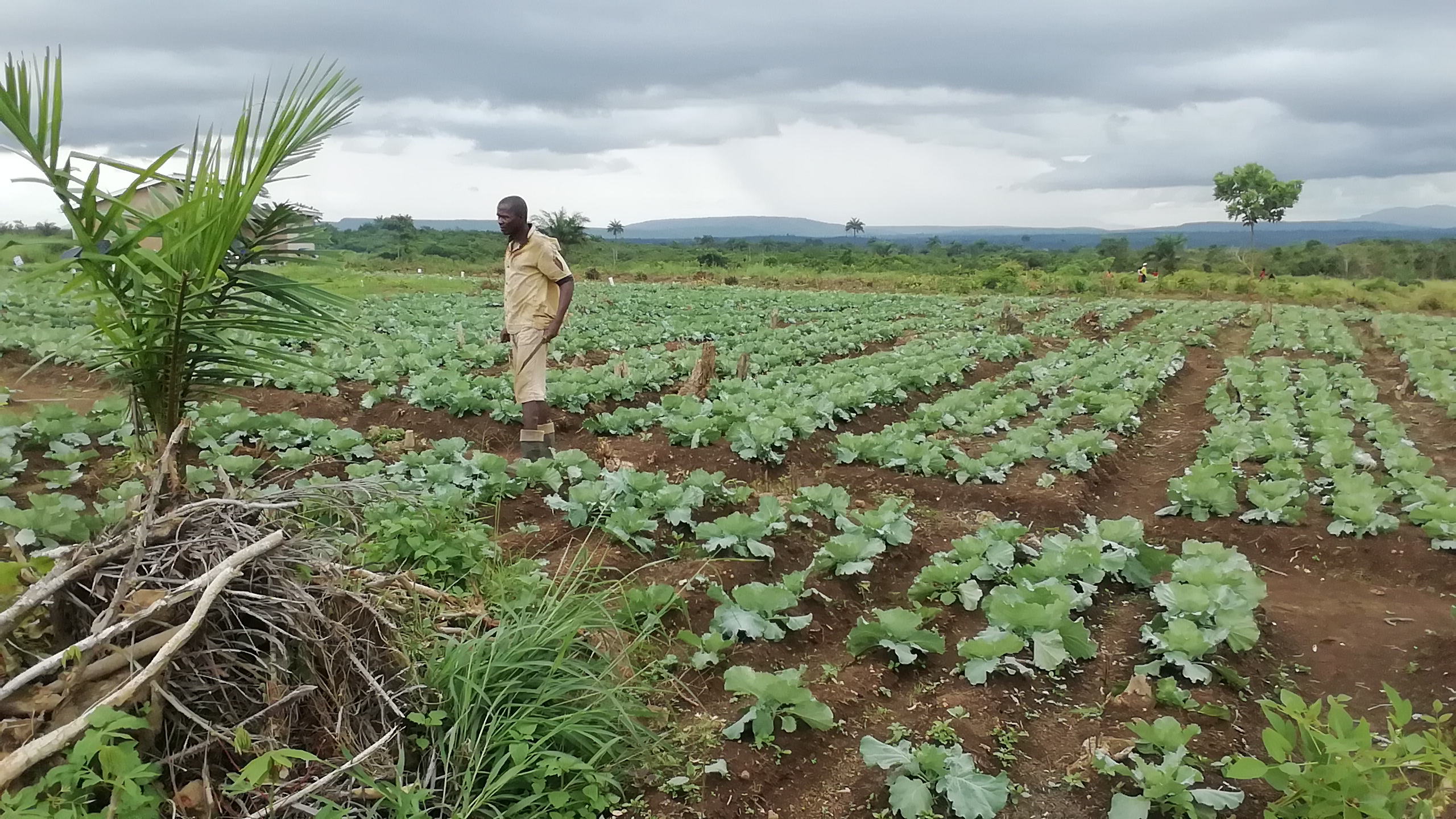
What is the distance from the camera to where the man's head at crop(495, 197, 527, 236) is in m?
6.05

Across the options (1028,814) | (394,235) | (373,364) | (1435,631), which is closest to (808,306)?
(373,364)

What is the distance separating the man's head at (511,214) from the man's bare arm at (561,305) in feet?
1.61

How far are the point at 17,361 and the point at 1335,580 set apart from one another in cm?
1310

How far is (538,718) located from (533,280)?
4052 millimetres

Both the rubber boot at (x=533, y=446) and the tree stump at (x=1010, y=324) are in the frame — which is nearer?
the rubber boot at (x=533, y=446)

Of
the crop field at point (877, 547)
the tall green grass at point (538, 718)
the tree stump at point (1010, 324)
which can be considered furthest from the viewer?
the tree stump at point (1010, 324)

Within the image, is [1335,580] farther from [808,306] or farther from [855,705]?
[808,306]

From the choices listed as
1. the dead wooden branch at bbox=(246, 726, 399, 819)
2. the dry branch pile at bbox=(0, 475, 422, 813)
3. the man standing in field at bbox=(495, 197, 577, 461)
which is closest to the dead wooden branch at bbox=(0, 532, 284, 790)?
the dry branch pile at bbox=(0, 475, 422, 813)

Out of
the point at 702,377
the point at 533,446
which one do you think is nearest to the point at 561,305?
the point at 533,446

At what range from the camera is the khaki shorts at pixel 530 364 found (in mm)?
6336

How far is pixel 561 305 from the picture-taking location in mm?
6180

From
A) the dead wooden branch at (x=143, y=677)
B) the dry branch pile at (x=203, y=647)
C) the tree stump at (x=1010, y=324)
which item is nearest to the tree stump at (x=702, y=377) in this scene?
the dry branch pile at (x=203, y=647)

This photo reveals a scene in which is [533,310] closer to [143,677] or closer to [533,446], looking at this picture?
[533,446]

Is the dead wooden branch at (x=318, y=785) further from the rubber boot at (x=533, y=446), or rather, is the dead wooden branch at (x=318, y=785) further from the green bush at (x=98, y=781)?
the rubber boot at (x=533, y=446)
